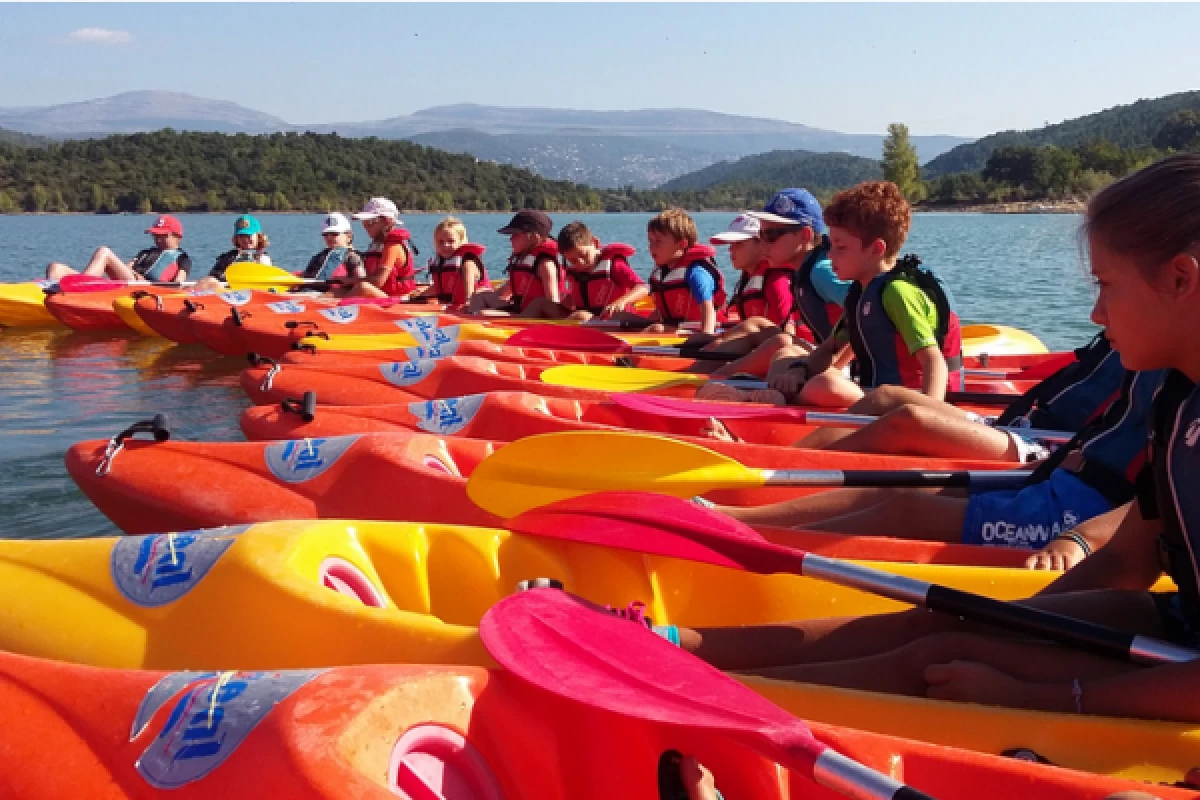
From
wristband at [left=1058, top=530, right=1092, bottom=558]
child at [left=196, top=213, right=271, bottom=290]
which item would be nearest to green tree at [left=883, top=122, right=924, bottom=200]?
child at [left=196, top=213, right=271, bottom=290]

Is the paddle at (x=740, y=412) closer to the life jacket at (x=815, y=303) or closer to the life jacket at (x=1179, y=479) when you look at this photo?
the life jacket at (x=815, y=303)

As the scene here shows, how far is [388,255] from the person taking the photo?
1149 cm

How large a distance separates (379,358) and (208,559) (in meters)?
4.25

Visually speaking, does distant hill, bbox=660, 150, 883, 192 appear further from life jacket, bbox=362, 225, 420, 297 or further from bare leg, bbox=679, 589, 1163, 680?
bare leg, bbox=679, 589, 1163, 680

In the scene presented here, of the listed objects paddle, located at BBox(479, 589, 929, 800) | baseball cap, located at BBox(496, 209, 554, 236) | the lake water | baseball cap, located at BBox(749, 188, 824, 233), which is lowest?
the lake water

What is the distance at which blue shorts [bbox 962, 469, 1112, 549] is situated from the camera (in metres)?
3.22

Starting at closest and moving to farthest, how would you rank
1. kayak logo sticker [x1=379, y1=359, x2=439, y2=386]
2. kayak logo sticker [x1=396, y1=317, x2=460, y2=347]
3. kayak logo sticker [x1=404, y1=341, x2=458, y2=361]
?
1. kayak logo sticker [x1=379, y1=359, x2=439, y2=386]
2. kayak logo sticker [x1=404, y1=341, x2=458, y2=361]
3. kayak logo sticker [x1=396, y1=317, x2=460, y2=347]

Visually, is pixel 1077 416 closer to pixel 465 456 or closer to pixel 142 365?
pixel 465 456

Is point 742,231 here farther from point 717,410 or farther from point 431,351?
point 717,410

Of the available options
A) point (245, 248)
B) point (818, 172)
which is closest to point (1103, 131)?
point (818, 172)

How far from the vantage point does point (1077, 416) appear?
429 cm

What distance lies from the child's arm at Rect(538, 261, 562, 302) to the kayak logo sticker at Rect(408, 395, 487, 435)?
168 inches

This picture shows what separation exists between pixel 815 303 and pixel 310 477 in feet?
10.0

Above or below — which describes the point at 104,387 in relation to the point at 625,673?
below
